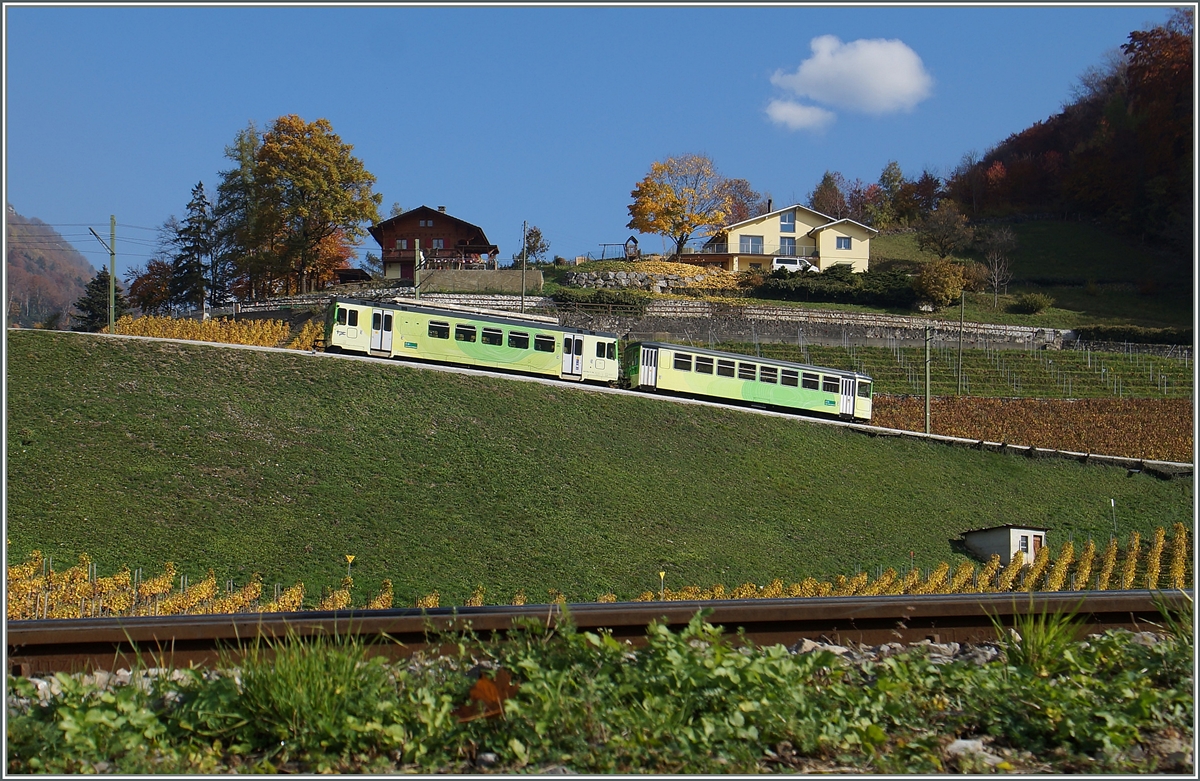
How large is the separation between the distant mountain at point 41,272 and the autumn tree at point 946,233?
63462 millimetres

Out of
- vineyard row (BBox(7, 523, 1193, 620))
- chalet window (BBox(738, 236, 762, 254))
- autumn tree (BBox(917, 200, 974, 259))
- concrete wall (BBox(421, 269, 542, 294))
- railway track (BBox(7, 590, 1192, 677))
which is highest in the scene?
autumn tree (BBox(917, 200, 974, 259))

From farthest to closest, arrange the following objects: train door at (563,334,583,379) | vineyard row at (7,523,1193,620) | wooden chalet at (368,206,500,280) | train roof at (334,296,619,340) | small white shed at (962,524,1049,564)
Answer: wooden chalet at (368,206,500,280)
train door at (563,334,583,379)
train roof at (334,296,619,340)
small white shed at (962,524,1049,564)
vineyard row at (7,523,1193,620)

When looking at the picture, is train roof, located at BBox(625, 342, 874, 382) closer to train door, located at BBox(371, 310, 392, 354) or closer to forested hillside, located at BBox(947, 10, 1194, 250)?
train door, located at BBox(371, 310, 392, 354)

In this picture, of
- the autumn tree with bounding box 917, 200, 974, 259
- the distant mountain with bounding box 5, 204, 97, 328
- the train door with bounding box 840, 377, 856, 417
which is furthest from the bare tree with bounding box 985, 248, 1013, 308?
the distant mountain with bounding box 5, 204, 97, 328

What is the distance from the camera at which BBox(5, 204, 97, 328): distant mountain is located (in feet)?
Answer: 292

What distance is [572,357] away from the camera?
102 ft

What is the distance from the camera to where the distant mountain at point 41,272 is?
8906cm

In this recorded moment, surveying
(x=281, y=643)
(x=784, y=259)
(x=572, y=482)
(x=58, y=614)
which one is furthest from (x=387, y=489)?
(x=784, y=259)

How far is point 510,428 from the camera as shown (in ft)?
83.0

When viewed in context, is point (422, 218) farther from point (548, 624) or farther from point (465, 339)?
point (548, 624)

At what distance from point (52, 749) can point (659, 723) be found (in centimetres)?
284

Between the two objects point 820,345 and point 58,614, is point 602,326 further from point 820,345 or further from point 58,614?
point 58,614

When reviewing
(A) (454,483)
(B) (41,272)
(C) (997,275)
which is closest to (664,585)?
(A) (454,483)

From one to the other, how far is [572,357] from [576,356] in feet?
0.47
